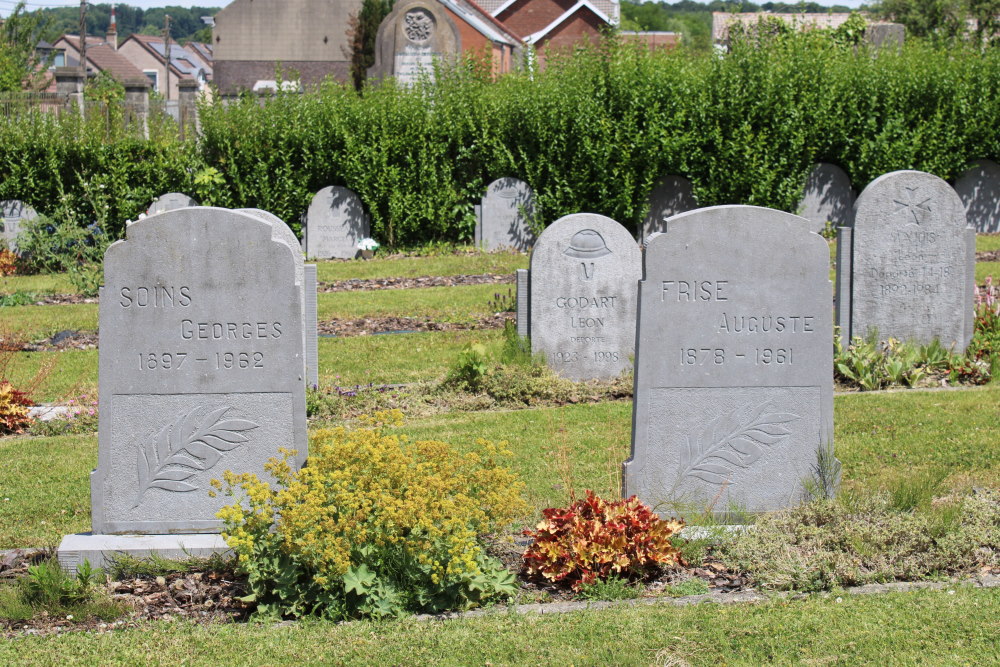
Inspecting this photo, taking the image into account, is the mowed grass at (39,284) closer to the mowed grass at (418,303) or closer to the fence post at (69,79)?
the mowed grass at (418,303)

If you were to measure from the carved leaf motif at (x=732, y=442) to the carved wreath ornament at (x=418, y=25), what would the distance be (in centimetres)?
2016

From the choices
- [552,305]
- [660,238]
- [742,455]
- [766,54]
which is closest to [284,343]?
[660,238]

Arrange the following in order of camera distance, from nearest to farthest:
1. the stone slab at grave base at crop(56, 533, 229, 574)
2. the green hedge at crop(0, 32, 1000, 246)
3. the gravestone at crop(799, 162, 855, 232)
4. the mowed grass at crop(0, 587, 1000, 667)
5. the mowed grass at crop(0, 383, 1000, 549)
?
the mowed grass at crop(0, 587, 1000, 667)
the stone slab at grave base at crop(56, 533, 229, 574)
the mowed grass at crop(0, 383, 1000, 549)
the green hedge at crop(0, 32, 1000, 246)
the gravestone at crop(799, 162, 855, 232)

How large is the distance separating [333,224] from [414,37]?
6.74m

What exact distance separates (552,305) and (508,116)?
1045 centimetres

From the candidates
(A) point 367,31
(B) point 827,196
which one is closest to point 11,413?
(B) point 827,196

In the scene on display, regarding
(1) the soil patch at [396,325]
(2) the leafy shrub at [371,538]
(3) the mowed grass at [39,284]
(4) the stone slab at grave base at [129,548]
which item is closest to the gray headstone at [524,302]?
(1) the soil patch at [396,325]

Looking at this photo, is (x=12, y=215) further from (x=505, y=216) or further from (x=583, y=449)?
(x=583, y=449)

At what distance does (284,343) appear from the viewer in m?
5.94

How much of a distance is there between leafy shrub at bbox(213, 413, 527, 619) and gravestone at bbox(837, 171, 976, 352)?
633cm

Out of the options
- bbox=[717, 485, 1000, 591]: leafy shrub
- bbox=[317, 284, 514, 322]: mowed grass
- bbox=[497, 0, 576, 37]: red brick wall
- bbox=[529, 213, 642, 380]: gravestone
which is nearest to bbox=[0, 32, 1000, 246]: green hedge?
bbox=[317, 284, 514, 322]: mowed grass

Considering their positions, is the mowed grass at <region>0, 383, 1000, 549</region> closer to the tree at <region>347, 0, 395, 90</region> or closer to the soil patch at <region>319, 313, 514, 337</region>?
the soil patch at <region>319, 313, 514, 337</region>

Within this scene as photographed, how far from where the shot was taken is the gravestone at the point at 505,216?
20.1 m

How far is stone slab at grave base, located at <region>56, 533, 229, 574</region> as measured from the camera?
5.48m
